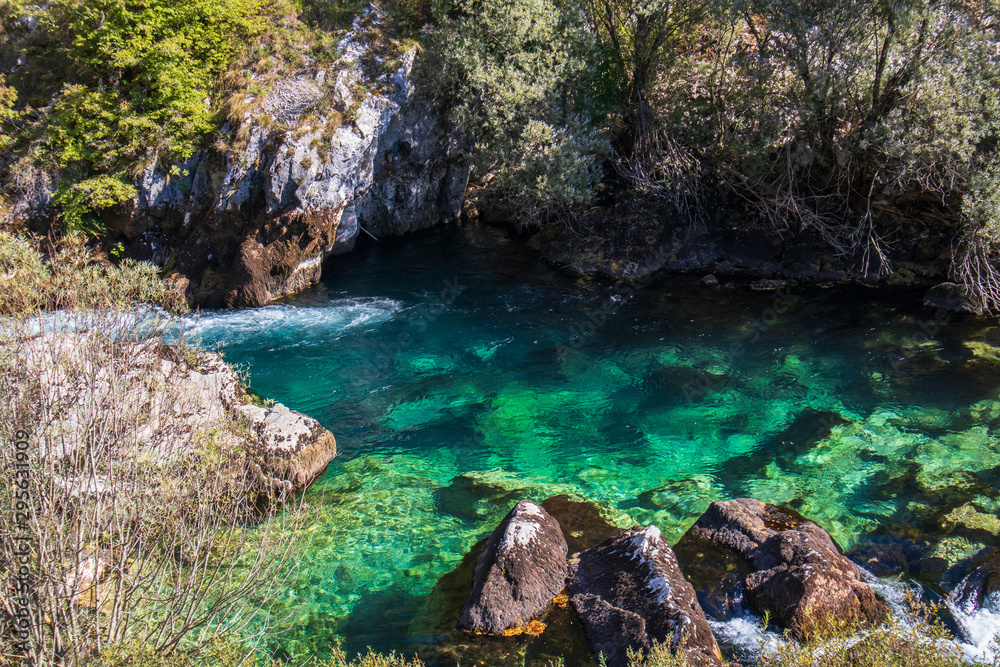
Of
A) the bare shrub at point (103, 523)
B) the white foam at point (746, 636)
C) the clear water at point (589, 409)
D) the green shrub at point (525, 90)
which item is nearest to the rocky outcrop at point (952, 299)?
the clear water at point (589, 409)

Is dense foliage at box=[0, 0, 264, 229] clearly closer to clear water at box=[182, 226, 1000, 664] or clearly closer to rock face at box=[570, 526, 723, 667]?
clear water at box=[182, 226, 1000, 664]

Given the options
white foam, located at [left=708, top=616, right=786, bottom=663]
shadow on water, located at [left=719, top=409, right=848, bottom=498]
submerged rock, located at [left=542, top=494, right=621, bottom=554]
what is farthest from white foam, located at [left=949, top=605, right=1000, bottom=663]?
submerged rock, located at [left=542, top=494, right=621, bottom=554]

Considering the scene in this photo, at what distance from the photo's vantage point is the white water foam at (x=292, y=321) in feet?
49.5

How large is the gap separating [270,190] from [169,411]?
9.39 metres

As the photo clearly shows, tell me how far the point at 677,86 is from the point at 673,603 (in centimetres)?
1572

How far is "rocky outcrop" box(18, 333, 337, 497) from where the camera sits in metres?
6.91

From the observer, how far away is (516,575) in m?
7.84

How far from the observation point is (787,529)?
8.73 m

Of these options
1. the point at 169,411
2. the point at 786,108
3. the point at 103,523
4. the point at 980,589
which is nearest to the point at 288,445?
the point at 169,411

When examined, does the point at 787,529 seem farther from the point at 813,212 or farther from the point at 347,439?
the point at 813,212

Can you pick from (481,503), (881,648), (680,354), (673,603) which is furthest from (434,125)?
(881,648)

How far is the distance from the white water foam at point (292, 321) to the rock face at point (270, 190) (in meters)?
0.73

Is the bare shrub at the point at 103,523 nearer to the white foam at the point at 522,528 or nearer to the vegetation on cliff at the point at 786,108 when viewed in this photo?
the white foam at the point at 522,528

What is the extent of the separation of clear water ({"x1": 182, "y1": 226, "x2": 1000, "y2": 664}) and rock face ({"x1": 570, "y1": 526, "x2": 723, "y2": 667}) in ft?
Answer: 4.83
